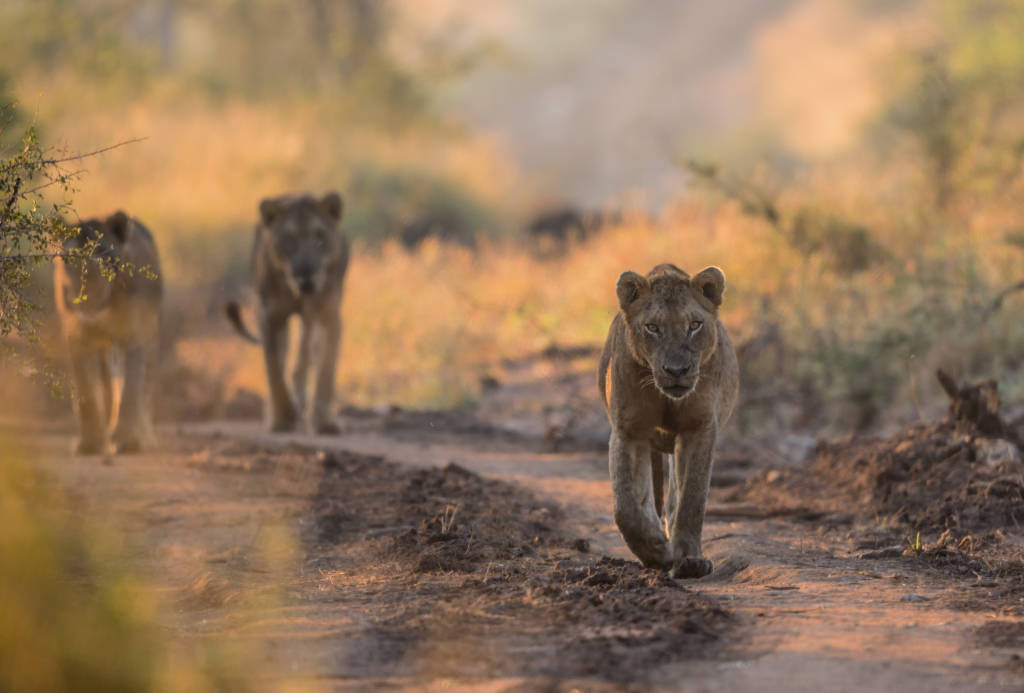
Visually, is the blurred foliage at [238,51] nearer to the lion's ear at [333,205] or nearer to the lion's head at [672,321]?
the lion's ear at [333,205]

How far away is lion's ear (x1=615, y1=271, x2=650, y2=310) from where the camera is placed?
19.3 feet

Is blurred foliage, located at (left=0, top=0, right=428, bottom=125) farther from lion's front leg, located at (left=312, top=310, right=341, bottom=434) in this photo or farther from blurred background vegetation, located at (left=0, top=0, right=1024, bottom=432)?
lion's front leg, located at (left=312, top=310, right=341, bottom=434)

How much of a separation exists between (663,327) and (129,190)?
20.2m

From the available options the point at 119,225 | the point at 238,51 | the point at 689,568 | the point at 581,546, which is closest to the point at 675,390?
the point at 689,568

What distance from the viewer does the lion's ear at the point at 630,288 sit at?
5879mm

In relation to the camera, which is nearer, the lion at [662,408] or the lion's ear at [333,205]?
the lion at [662,408]

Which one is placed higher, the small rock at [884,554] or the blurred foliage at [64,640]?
the blurred foliage at [64,640]

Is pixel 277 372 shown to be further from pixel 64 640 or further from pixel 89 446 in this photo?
pixel 64 640

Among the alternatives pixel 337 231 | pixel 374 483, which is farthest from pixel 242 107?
pixel 374 483

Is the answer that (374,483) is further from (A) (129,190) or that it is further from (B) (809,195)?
(A) (129,190)

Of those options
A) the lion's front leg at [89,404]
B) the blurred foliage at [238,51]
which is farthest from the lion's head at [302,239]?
the blurred foliage at [238,51]

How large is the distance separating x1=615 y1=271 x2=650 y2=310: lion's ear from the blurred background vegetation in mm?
2541

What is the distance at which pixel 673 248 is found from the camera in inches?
659

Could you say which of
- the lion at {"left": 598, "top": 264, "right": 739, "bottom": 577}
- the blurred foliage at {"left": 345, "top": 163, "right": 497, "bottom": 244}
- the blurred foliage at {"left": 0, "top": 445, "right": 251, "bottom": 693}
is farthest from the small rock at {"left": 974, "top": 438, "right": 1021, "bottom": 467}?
the blurred foliage at {"left": 345, "top": 163, "right": 497, "bottom": 244}
